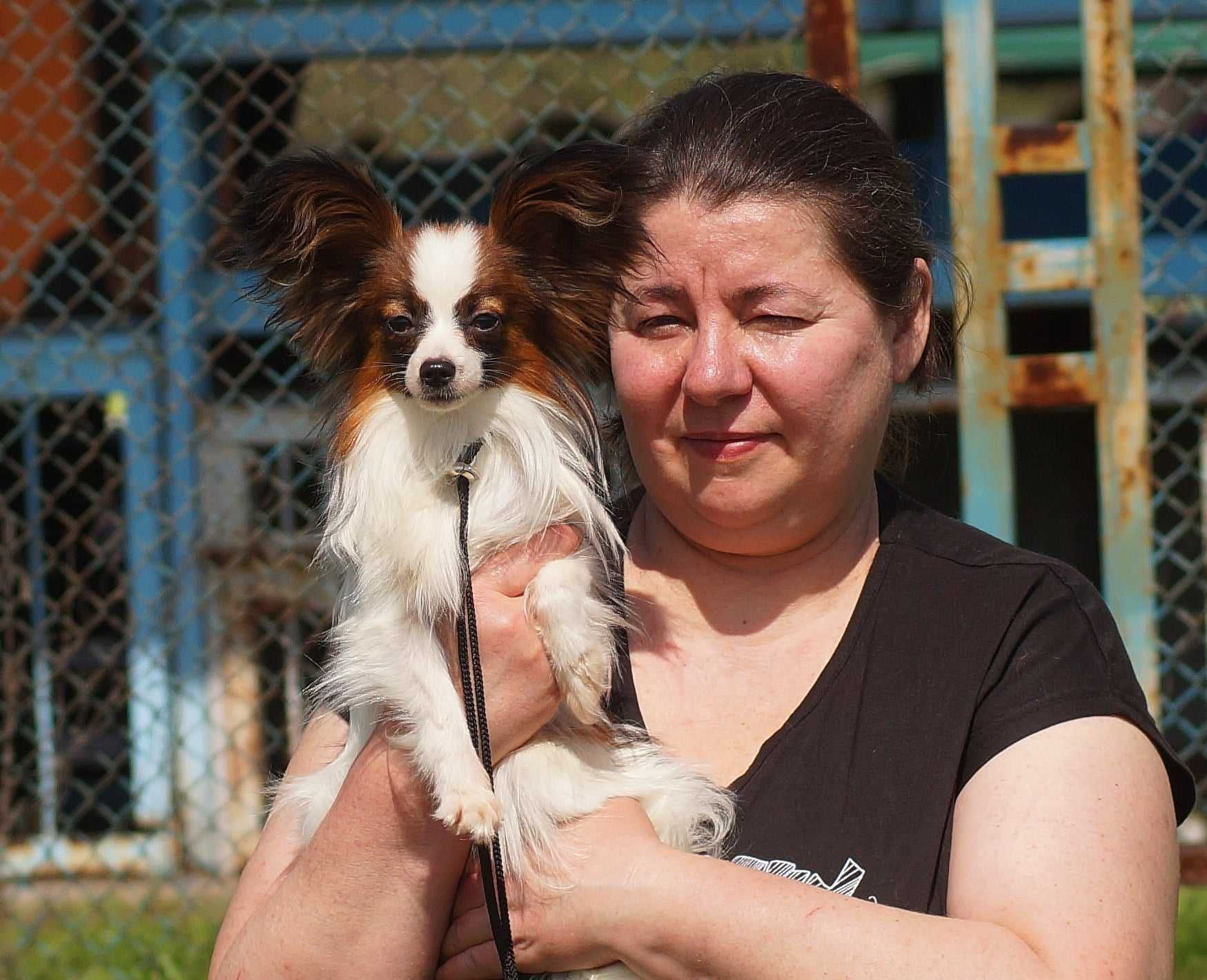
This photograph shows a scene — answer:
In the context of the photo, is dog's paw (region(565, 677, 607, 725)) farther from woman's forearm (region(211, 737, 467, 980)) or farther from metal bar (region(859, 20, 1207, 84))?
metal bar (region(859, 20, 1207, 84))

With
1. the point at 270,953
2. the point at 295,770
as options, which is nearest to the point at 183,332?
the point at 295,770

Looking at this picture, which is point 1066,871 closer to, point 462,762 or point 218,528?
point 462,762

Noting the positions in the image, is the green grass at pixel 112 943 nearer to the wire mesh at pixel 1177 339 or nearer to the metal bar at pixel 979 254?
the metal bar at pixel 979 254

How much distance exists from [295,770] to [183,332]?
113 inches

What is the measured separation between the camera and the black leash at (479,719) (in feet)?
5.39

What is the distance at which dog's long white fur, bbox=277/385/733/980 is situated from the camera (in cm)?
180

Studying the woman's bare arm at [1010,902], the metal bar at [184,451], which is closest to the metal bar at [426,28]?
the metal bar at [184,451]

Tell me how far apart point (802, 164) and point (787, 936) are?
0.99 m

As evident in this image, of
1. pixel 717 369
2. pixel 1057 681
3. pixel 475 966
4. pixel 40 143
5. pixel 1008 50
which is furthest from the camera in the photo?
pixel 40 143

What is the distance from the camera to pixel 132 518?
4.54 metres

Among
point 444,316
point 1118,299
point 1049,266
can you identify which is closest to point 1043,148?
point 1049,266

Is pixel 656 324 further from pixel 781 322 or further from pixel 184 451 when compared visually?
pixel 184 451

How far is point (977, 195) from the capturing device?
130 inches

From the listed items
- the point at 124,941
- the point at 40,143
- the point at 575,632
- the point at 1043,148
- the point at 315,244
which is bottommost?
the point at 124,941
